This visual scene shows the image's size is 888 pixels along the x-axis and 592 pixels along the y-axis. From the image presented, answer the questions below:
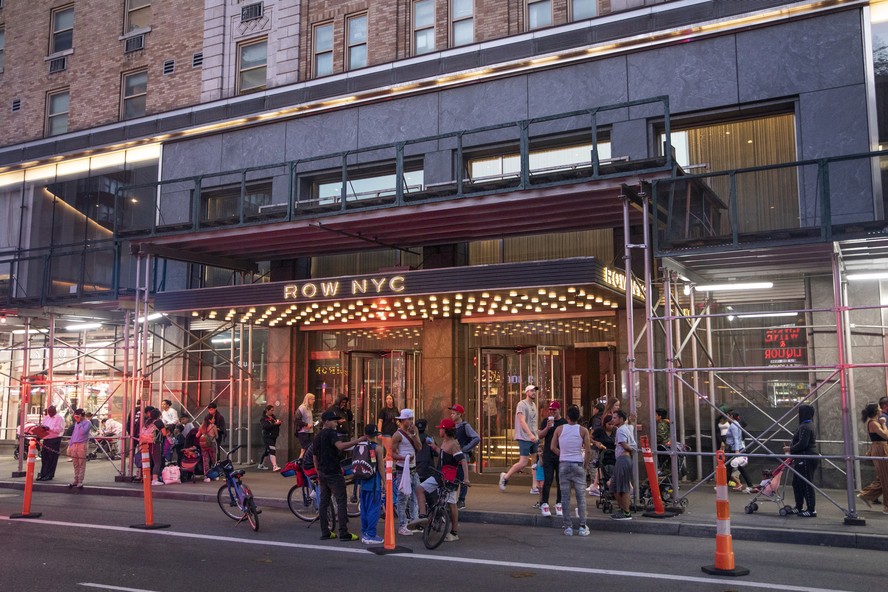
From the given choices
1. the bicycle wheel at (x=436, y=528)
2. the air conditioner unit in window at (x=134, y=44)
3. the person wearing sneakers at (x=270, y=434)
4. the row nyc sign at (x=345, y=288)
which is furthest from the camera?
the air conditioner unit in window at (x=134, y=44)

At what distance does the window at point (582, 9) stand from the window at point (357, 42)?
5.81m

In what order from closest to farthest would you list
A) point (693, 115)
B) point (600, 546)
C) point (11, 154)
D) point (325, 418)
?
1. point (600, 546)
2. point (325, 418)
3. point (693, 115)
4. point (11, 154)

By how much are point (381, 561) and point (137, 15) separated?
2261cm

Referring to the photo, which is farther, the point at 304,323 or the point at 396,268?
the point at 304,323

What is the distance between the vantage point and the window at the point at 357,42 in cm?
2225

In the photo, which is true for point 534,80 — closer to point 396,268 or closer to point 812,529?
point 396,268

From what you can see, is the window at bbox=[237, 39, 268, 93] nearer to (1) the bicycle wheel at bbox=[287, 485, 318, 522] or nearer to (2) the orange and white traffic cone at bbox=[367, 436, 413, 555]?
(1) the bicycle wheel at bbox=[287, 485, 318, 522]

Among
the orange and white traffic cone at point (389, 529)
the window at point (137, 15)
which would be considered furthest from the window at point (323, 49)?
the orange and white traffic cone at point (389, 529)

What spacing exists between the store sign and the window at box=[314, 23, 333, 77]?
1351cm

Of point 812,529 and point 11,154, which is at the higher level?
point 11,154

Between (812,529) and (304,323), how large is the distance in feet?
44.9

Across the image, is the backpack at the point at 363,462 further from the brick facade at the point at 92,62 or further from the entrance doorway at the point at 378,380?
the brick facade at the point at 92,62

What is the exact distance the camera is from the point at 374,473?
36.7 feet

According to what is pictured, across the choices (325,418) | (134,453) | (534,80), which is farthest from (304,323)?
(325,418)
